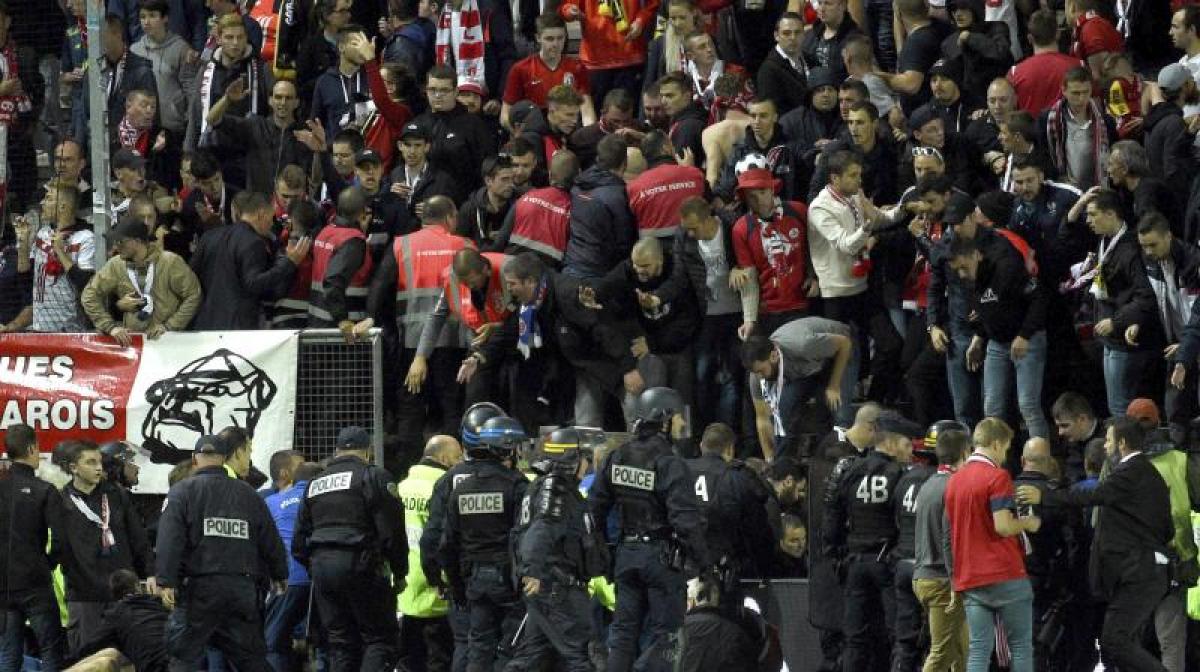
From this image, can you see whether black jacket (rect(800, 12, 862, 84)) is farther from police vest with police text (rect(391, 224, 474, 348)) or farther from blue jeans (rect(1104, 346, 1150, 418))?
blue jeans (rect(1104, 346, 1150, 418))

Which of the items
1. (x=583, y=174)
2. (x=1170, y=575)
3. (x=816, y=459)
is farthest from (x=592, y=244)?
(x=1170, y=575)

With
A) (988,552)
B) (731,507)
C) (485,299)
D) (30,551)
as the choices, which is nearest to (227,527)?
(30,551)

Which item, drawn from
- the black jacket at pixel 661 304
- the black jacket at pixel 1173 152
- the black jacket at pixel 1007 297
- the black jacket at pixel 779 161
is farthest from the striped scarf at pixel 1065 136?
the black jacket at pixel 661 304

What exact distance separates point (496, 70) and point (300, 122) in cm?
176

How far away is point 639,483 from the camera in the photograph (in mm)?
15914

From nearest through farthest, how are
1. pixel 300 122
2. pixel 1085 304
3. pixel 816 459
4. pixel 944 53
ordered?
pixel 816 459 → pixel 1085 304 → pixel 944 53 → pixel 300 122

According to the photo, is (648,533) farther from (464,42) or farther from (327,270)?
(464,42)

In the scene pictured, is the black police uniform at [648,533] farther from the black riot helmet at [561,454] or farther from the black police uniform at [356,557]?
the black police uniform at [356,557]

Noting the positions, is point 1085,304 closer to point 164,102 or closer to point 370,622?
point 370,622

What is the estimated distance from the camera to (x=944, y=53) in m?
19.8

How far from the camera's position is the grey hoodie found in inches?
870

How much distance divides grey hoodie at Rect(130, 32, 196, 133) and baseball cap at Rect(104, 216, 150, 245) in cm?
358

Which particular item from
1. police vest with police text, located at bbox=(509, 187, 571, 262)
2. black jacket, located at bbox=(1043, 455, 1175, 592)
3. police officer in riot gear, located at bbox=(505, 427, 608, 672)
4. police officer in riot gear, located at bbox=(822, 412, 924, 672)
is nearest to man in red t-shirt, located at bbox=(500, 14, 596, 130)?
police vest with police text, located at bbox=(509, 187, 571, 262)

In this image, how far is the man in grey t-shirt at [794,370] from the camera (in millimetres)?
17453
